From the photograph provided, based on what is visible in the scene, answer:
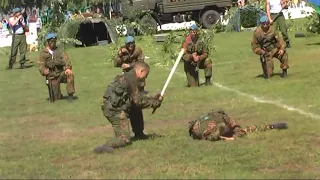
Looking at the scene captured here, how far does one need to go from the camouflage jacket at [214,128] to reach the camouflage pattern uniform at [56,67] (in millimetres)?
4877

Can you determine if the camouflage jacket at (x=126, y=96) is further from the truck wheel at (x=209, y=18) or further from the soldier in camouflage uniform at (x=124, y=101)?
the truck wheel at (x=209, y=18)

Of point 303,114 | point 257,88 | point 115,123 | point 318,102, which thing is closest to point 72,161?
point 115,123

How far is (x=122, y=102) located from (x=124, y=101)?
0.09 feet

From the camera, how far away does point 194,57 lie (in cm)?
1327

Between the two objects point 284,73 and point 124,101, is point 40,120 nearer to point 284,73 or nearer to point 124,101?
point 124,101

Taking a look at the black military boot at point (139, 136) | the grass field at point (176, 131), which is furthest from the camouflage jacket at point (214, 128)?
the black military boot at point (139, 136)

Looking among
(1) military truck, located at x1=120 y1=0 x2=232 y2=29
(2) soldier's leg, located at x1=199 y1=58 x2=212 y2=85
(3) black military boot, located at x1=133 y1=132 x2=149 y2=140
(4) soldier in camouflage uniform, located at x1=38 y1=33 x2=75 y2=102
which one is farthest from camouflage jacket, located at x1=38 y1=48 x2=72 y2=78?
(1) military truck, located at x1=120 y1=0 x2=232 y2=29

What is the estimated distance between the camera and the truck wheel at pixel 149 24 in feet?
94.6

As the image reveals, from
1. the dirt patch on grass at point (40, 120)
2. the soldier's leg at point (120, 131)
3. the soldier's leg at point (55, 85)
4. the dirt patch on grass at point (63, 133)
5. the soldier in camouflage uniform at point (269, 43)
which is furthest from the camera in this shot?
the soldier in camouflage uniform at point (269, 43)

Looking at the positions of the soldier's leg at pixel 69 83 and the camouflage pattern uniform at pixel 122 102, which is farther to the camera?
the soldier's leg at pixel 69 83

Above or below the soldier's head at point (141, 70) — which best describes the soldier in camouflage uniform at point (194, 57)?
below

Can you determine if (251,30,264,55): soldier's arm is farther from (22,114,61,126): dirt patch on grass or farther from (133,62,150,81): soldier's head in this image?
(133,62,150,81): soldier's head

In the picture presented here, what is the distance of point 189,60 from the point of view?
13.3 metres

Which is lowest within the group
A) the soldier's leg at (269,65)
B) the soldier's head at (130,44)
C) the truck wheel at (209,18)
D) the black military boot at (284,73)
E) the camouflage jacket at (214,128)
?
the truck wheel at (209,18)
